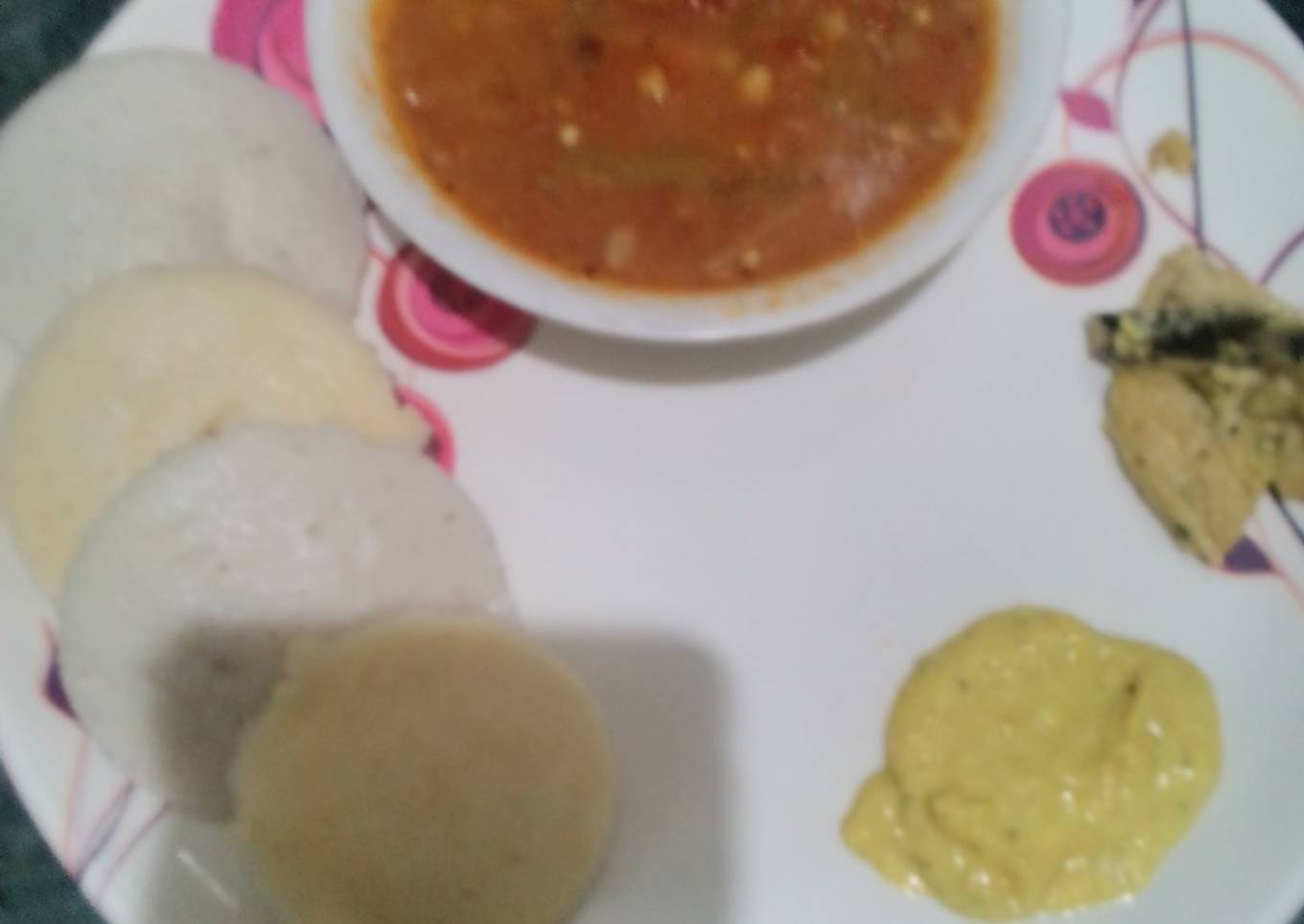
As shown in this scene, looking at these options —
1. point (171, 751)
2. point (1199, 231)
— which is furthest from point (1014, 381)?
point (171, 751)

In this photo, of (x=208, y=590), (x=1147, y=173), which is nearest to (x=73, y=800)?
(x=208, y=590)

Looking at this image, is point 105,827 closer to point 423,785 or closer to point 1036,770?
point 423,785

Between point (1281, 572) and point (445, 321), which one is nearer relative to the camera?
point (1281, 572)

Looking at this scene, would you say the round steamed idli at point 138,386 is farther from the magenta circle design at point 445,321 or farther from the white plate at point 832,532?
the magenta circle design at point 445,321

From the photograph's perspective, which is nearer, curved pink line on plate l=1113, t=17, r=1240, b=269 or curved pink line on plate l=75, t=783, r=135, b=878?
curved pink line on plate l=75, t=783, r=135, b=878

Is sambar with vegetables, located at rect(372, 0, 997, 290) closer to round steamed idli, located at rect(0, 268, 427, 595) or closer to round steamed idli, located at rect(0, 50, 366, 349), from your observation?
round steamed idli, located at rect(0, 50, 366, 349)

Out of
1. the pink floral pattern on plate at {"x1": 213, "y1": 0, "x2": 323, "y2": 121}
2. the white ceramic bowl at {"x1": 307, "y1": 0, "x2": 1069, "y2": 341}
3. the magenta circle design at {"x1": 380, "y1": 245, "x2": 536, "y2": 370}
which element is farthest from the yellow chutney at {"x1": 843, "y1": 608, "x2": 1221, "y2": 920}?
the pink floral pattern on plate at {"x1": 213, "y1": 0, "x2": 323, "y2": 121}
